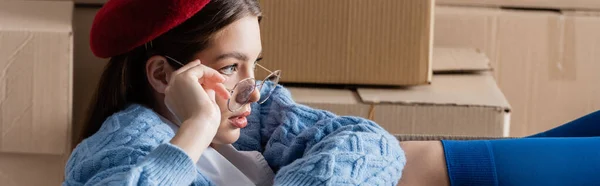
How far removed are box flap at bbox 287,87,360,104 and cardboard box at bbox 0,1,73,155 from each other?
1.28ft

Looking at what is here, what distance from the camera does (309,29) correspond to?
1553 millimetres

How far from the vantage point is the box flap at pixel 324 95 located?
1.50 meters

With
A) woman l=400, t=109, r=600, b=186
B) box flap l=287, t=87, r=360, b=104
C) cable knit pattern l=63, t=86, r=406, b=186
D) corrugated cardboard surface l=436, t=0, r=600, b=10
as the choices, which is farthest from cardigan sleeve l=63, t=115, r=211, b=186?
corrugated cardboard surface l=436, t=0, r=600, b=10

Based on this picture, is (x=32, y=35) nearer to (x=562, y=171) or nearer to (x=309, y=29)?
(x=309, y=29)

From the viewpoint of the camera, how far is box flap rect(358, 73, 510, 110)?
1492mm

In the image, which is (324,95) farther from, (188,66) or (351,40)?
(188,66)

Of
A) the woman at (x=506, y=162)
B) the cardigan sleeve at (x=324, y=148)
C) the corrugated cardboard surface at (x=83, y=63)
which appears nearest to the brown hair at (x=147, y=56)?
the cardigan sleeve at (x=324, y=148)

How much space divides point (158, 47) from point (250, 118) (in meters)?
0.21

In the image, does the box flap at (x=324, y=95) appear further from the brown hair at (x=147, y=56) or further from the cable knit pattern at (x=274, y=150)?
the brown hair at (x=147, y=56)

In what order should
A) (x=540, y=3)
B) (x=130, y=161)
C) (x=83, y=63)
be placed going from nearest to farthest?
(x=130, y=161)
(x=83, y=63)
(x=540, y=3)

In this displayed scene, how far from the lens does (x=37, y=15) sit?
158cm

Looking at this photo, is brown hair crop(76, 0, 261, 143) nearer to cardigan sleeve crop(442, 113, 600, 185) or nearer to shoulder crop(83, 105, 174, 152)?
shoulder crop(83, 105, 174, 152)

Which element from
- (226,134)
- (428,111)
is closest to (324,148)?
(226,134)

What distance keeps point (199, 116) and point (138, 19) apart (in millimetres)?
170
